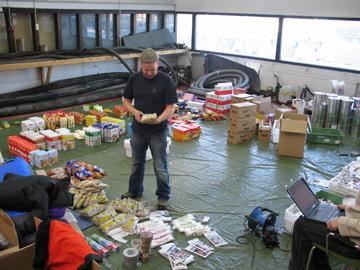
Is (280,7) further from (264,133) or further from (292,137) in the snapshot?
(292,137)

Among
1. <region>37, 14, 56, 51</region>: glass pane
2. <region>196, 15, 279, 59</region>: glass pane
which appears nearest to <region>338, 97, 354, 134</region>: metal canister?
<region>196, 15, 279, 59</region>: glass pane

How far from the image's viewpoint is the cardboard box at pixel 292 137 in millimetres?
5066

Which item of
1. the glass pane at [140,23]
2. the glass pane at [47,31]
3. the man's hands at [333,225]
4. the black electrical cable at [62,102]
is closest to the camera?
the man's hands at [333,225]

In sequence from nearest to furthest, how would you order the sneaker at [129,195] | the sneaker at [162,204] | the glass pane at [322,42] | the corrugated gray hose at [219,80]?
the sneaker at [162,204] < the sneaker at [129,195] < the glass pane at [322,42] < the corrugated gray hose at [219,80]

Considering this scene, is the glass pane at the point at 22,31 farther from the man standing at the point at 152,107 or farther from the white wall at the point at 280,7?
the man standing at the point at 152,107

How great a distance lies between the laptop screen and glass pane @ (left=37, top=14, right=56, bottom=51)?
6.25 meters

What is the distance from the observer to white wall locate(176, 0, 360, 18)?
7.22m

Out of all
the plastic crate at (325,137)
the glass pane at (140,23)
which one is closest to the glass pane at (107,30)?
the glass pane at (140,23)

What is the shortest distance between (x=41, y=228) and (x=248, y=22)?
303 inches

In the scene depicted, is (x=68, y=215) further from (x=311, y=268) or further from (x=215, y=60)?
(x=215, y=60)

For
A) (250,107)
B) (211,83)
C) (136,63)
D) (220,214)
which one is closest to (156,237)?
(220,214)

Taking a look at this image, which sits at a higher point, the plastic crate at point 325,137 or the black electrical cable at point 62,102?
the black electrical cable at point 62,102

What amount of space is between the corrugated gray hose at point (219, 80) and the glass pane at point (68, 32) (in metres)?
2.72

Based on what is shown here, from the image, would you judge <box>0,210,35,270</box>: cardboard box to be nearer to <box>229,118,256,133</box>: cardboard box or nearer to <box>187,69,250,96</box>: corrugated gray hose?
<box>229,118,256,133</box>: cardboard box
